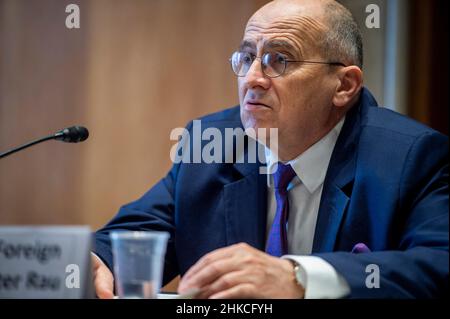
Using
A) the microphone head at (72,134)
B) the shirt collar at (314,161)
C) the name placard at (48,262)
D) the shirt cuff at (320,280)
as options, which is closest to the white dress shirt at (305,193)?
the shirt collar at (314,161)

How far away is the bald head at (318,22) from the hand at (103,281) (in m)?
0.70

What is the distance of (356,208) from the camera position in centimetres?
143

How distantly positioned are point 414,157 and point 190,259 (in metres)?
0.62

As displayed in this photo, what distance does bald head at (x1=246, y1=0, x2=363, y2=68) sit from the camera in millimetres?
1624

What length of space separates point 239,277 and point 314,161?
61 centimetres

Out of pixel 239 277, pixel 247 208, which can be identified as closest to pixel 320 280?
pixel 239 277

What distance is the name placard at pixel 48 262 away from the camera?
0.99m

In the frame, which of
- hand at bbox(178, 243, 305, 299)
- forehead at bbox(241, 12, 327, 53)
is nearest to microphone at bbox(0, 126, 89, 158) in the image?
hand at bbox(178, 243, 305, 299)

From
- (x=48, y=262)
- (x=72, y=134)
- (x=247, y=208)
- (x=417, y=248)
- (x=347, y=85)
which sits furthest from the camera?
(x=347, y=85)

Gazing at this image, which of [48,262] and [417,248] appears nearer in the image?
[48,262]

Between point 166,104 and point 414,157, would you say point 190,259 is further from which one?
point 166,104

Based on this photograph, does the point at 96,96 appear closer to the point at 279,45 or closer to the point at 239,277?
the point at 279,45

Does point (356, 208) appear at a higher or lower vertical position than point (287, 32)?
lower

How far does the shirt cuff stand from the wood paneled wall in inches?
70.0
